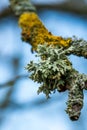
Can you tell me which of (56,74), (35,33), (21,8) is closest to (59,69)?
(56,74)

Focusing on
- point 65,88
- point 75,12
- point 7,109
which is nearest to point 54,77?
point 65,88

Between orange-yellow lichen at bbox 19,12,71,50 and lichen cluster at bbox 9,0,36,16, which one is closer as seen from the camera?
orange-yellow lichen at bbox 19,12,71,50

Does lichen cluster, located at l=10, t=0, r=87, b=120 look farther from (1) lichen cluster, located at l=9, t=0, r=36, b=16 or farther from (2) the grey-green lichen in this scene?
(1) lichen cluster, located at l=9, t=0, r=36, b=16

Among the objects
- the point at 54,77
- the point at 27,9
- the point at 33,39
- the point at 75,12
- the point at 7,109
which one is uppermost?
the point at 75,12

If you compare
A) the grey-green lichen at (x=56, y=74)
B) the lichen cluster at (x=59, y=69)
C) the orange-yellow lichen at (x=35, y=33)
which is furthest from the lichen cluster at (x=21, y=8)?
the grey-green lichen at (x=56, y=74)

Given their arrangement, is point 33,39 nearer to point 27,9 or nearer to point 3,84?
point 27,9

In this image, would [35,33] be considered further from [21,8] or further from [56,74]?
[56,74]

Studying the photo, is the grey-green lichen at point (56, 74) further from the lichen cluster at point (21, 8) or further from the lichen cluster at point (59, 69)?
the lichen cluster at point (21, 8)

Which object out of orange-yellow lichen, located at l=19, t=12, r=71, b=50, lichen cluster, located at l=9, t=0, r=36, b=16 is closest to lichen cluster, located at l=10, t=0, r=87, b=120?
orange-yellow lichen, located at l=19, t=12, r=71, b=50
